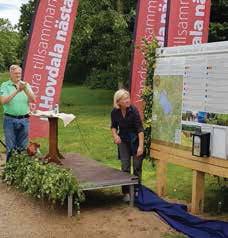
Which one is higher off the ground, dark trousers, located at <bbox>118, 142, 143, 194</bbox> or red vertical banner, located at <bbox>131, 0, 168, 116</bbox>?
red vertical banner, located at <bbox>131, 0, 168, 116</bbox>

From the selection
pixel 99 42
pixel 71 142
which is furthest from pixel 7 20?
pixel 71 142

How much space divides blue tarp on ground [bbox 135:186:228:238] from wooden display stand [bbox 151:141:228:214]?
0.26 m

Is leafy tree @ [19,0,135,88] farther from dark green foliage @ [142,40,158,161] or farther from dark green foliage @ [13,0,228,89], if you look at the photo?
dark green foliage @ [142,40,158,161]

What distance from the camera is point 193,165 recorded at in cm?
789

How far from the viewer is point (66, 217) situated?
7781 mm

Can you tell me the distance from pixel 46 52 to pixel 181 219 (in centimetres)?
599

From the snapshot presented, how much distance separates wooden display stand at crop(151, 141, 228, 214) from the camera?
24.2 ft

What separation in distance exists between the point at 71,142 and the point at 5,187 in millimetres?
6352

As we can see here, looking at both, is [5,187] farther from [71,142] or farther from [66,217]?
[71,142]

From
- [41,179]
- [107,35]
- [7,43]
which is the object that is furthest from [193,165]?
[7,43]

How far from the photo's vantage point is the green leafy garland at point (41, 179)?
25.3 ft

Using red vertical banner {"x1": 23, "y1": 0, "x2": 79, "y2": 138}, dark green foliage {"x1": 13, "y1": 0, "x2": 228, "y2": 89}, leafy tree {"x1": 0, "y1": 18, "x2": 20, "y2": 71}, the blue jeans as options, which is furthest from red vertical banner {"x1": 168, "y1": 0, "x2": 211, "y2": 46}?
leafy tree {"x1": 0, "y1": 18, "x2": 20, "y2": 71}

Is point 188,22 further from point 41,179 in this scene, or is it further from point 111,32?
point 111,32

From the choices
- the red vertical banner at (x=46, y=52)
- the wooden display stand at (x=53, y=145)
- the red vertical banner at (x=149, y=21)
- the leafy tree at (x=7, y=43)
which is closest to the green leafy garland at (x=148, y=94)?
the wooden display stand at (x=53, y=145)
